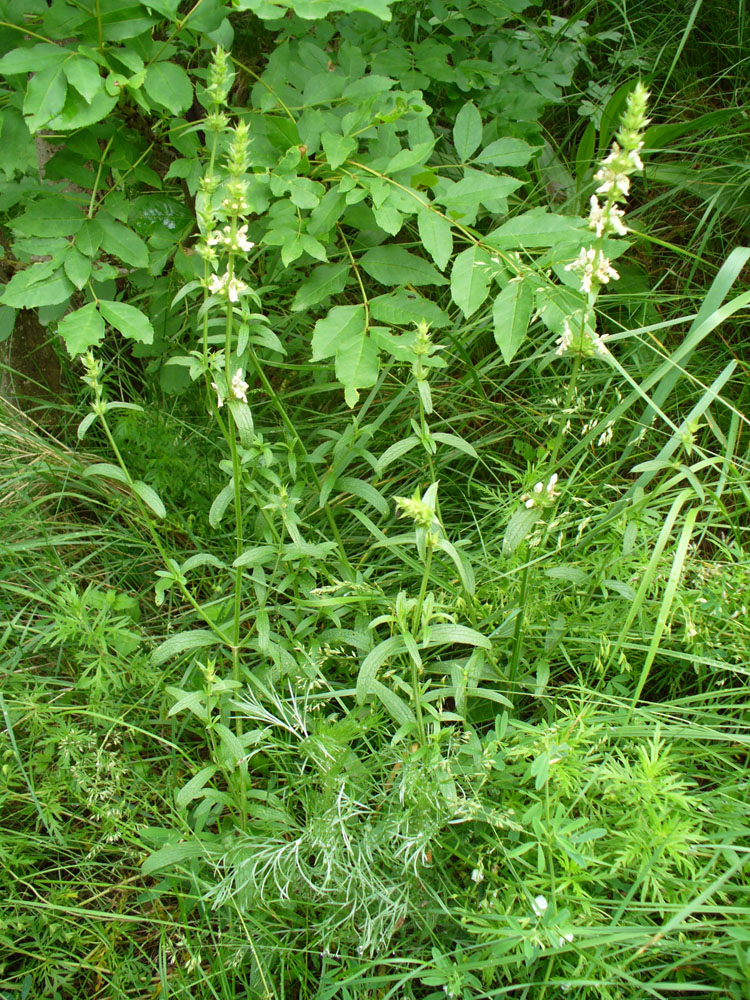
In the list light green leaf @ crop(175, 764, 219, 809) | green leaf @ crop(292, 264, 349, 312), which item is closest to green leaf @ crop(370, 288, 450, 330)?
green leaf @ crop(292, 264, 349, 312)

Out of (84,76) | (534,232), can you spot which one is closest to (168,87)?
(84,76)

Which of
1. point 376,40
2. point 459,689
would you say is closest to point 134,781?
point 459,689

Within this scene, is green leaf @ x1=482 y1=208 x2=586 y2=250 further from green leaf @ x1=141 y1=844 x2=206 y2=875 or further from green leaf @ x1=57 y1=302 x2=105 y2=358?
green leaf @ x1=141 y1=844 x2=206 y2=875

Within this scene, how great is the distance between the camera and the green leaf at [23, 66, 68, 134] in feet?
5.15

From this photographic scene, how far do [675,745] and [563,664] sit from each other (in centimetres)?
33

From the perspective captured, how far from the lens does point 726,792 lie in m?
1.58

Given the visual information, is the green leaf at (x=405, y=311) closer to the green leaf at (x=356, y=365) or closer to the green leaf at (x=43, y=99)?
the green leaf at (x=356, y=365)

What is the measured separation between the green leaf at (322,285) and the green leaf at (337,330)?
122 millimetres

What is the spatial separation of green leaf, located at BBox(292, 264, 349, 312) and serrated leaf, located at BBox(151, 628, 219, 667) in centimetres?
81

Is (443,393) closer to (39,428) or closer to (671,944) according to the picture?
(39,428)

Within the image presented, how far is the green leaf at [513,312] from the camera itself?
5.50 ft

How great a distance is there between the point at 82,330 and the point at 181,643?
72 cm

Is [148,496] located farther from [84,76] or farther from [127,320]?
[84,76]

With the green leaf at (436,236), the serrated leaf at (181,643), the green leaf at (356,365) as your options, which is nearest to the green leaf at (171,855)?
the serrated leaf at (181,643)
